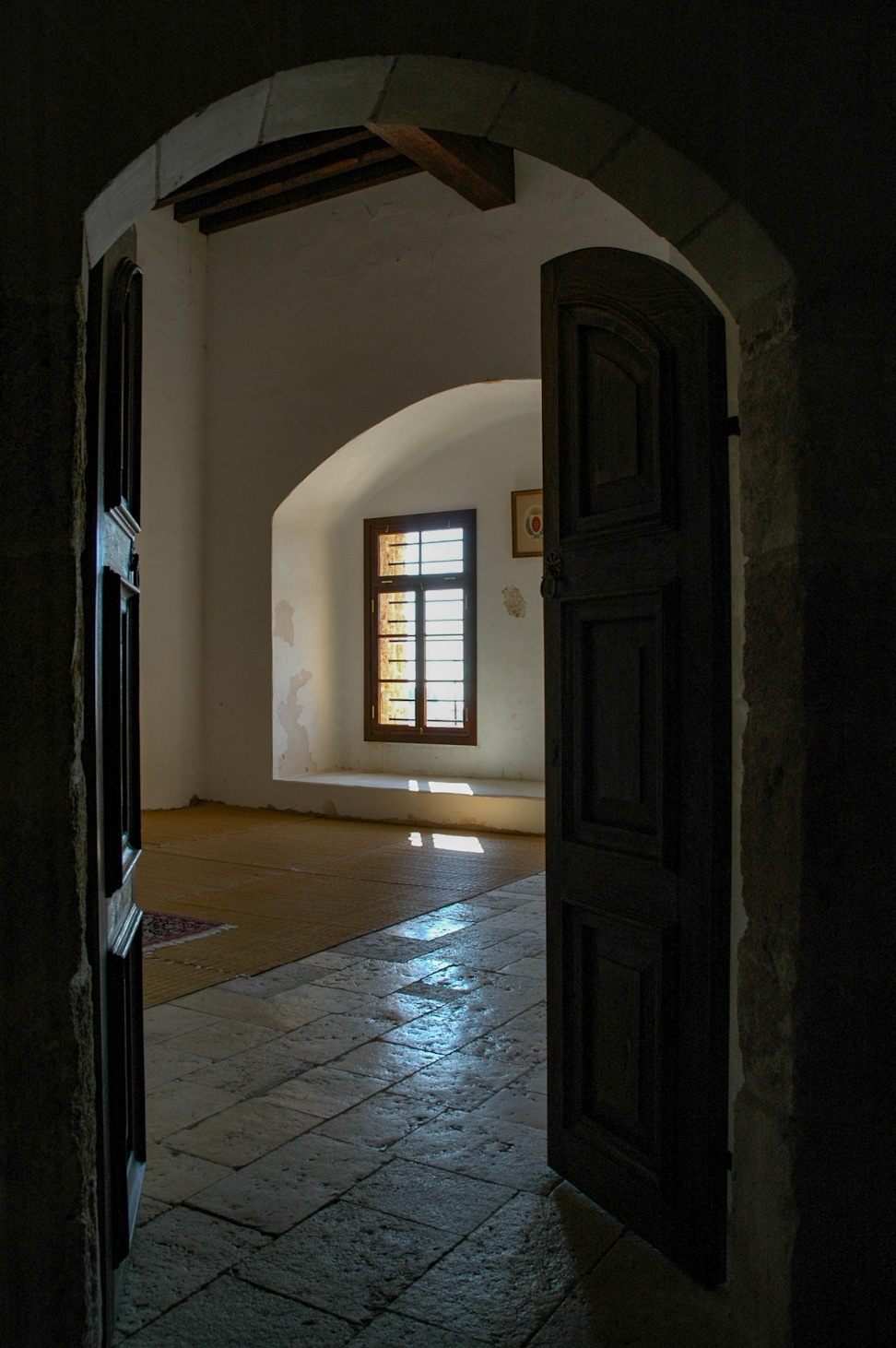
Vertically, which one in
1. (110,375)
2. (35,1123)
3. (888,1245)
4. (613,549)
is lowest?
(888,1245)

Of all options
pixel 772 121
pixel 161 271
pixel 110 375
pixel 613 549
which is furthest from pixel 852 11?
pixel 161 271

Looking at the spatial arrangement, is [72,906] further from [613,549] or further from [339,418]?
[339,418]

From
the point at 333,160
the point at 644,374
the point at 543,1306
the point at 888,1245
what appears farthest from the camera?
the point at 333,160

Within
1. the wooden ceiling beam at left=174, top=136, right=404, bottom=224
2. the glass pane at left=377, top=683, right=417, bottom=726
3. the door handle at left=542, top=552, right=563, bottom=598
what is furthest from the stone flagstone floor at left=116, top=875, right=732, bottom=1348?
the wooden ceiling beam at left=174, top=136, right=404, bottom=224

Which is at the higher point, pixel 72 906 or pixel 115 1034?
pixel 72 906

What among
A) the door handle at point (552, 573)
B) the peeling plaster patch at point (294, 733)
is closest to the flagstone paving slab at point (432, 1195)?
the door handle at point (552, 573)

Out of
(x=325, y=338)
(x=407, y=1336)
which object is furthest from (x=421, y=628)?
(x=407, y=1336)

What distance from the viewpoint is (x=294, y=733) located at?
849 centimetres

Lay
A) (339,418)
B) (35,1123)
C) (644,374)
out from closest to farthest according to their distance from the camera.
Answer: (35,1123), (644,374), (339,418)

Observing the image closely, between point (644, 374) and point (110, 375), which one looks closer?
point (110, 375)

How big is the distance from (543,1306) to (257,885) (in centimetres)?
405

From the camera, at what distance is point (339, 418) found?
771 cm

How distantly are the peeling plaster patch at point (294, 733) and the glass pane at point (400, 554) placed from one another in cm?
93

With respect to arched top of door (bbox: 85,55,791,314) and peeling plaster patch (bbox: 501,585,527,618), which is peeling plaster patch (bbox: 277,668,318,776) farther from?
arched top of door (bbox: 85,55,791,314)
